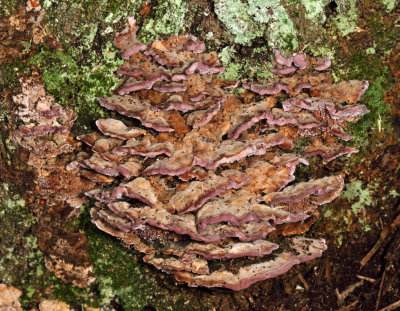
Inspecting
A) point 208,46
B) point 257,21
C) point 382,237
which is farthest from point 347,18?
point 382,237

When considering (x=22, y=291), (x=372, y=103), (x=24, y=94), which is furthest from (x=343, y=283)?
(x=24, y=94)

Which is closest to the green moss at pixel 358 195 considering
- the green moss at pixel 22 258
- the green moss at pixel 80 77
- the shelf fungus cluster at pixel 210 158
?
the shelf fungus cluster at pixel 210 158

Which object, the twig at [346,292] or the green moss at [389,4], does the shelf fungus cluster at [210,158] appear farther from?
the twig at [346,292]

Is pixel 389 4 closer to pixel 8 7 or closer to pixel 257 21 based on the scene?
pixel 257 21

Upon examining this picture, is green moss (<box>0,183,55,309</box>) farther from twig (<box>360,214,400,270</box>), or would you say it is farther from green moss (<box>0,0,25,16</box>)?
twig (<box>360,214,400,270</box>)

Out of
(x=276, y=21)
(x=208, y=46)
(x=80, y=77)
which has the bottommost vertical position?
(x=80, y=77)

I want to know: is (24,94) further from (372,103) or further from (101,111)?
(372,103)

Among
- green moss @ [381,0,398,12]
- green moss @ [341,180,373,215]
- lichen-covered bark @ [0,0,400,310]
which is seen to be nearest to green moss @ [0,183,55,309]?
lichen-covered bark @ [0,0,400,310]
